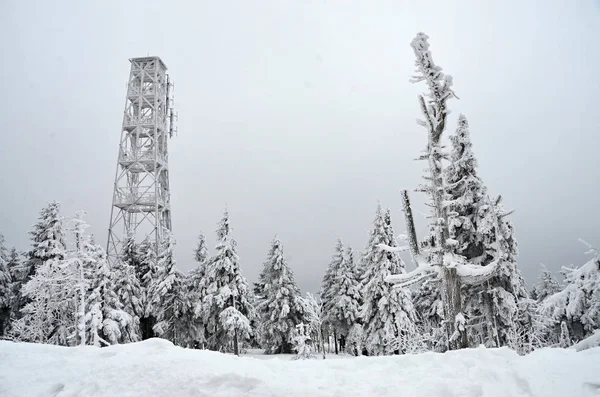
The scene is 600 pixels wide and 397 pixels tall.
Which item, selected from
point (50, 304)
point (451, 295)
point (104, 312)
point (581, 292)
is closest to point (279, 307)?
point (104, 312)

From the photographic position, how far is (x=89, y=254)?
2173cm

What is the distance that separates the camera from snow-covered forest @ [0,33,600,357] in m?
9.97

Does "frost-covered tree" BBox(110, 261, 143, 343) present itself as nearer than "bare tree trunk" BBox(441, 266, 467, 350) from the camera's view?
No

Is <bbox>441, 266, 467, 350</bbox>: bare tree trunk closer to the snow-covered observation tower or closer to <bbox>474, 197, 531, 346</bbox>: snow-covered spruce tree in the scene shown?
<bbox>474, 197, 531, 346</bbox>: snow-covered spruce tree

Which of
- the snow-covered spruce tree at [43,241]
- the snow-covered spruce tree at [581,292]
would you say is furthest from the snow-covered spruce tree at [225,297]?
the snow-covered spruce tree at [581,292]

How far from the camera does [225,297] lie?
103 feet

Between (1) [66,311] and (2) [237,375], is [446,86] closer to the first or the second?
(2) [237,375]

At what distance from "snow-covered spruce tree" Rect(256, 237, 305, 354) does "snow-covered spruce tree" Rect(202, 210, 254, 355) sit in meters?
2.67

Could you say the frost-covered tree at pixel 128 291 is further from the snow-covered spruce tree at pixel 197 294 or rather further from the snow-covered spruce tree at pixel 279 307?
the snow-covered spruce tree at pixel 279 307

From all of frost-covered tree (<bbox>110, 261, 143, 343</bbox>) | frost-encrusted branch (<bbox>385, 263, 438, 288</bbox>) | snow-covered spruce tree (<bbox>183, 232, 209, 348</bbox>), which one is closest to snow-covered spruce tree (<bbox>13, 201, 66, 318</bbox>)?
frost-covered tree (<bbox>110, 261, 143, 343</bbox>)

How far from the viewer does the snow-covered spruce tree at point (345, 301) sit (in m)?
34.4

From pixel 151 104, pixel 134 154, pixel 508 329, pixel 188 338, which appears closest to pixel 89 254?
pixel 188 338

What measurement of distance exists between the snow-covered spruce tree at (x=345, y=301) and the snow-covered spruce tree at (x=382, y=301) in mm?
4781

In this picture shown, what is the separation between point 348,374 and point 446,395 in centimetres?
137
